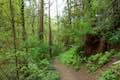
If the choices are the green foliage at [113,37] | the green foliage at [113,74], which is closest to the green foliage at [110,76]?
the green foliage at [113,74]

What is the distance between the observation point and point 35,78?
814cm

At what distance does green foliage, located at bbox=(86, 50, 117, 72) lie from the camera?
10.9 meters

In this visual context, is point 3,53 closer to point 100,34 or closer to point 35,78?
point 35,78

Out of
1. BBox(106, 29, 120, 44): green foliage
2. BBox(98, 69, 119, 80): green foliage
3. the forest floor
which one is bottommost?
the forest floor

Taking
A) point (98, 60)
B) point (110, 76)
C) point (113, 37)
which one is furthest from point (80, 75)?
point (110, 76)

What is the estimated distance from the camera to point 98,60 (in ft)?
38.0

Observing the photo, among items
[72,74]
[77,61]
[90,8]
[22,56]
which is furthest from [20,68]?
[90,8]

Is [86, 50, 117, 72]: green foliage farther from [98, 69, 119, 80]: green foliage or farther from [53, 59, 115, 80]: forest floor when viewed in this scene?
[98, 69, 119, 80]: green foliage

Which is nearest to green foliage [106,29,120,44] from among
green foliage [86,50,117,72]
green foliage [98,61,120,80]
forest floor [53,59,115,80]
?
green foliage [86,50,117,72]

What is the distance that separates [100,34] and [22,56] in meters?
6.98

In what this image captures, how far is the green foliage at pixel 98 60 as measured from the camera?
10.9 m

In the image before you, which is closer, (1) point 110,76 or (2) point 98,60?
(1) point 110,76

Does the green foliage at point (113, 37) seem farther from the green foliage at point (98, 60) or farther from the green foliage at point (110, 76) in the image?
the green foliage at point (110, 76)

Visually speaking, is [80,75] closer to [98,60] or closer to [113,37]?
[98,60]
